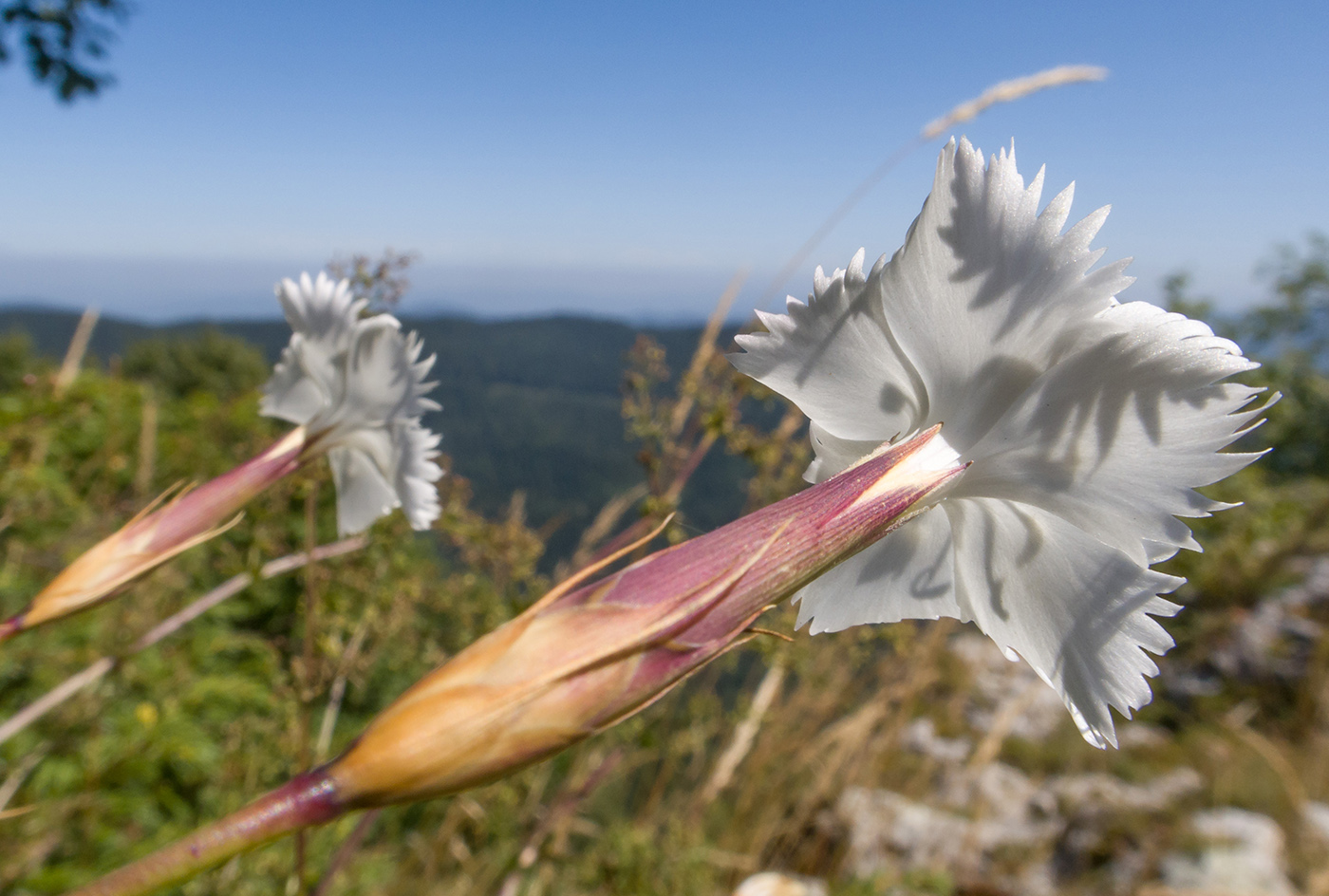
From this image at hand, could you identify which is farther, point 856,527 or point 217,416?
point 217,416

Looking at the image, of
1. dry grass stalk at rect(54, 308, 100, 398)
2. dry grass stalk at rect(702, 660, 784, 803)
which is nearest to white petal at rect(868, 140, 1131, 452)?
dry grass stalk at rect(702, 660, 784, 803)

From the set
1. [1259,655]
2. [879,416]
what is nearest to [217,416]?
[879,416]

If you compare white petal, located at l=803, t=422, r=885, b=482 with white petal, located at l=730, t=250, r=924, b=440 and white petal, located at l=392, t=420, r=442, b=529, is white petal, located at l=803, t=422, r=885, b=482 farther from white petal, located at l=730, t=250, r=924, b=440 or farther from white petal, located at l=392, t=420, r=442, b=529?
white petal, located at l=392, t=420, r=442, b=529

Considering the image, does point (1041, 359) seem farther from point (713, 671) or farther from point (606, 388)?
point (606, 388)

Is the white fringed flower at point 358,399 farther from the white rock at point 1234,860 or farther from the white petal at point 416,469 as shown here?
the white rock at point 1234,860

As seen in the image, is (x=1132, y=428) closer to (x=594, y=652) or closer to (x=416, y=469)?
(x=594, y=652)

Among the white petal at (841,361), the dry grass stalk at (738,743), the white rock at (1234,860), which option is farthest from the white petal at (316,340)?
the white rock at (1234,860)
